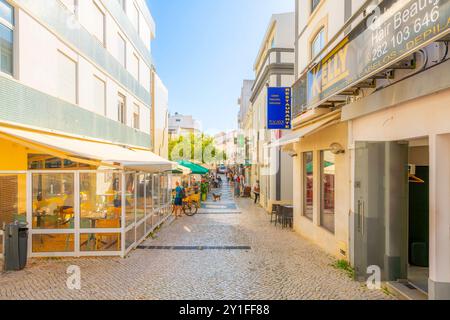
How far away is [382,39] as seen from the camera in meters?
5.43

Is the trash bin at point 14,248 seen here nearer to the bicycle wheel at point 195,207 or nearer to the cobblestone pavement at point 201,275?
the cobblestone pavement at point 201,275

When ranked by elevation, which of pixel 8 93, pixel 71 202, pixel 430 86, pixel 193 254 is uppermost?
pixel 8 93

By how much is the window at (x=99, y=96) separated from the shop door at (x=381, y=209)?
37.5ft

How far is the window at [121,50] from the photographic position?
17312 millimetres

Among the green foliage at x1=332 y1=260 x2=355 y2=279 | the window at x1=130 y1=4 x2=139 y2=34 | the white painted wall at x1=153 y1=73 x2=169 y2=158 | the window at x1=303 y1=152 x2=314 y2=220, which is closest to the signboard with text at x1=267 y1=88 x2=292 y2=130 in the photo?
the window at x1=303 y1=152 x2=314 y2=220

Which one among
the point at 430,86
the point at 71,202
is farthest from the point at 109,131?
the point at 430,86

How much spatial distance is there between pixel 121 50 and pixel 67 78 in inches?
260

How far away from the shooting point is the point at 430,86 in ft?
16.5

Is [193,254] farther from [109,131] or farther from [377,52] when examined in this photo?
[109,131]

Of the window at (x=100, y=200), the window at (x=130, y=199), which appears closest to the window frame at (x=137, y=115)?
the window at (x=130, y=199)

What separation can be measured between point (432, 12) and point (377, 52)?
4.42 feet

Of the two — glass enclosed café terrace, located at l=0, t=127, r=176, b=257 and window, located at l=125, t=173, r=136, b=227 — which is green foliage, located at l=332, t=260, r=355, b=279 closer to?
glass enclosed café terrace, located at l=0, t=127, r=176, b=257

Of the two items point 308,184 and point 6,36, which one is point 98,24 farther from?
point 308,184

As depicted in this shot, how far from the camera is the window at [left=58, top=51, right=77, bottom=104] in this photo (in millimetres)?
11383
